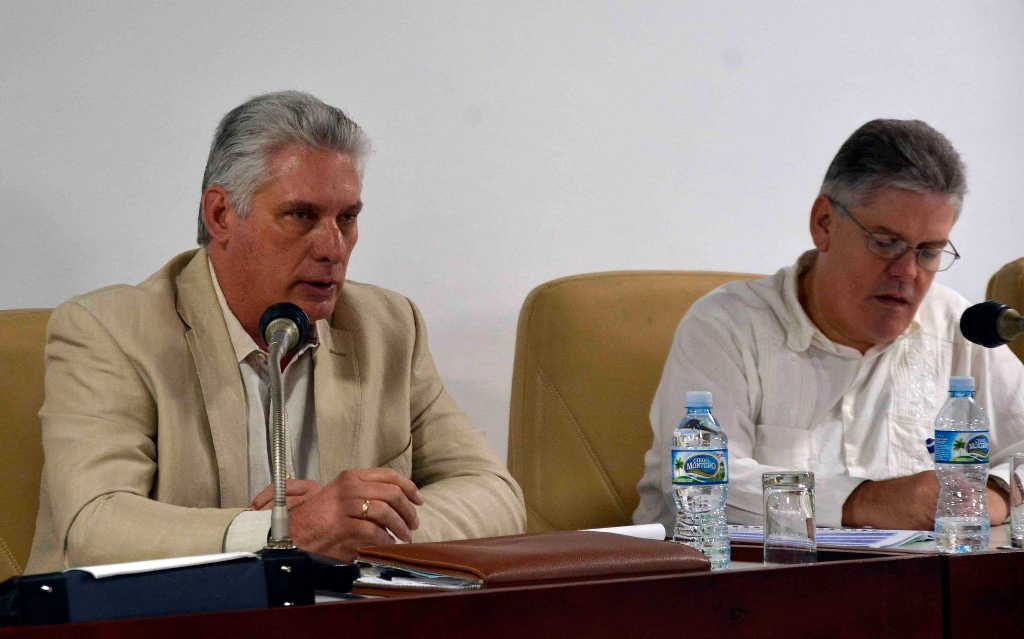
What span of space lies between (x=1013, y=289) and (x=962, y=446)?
4.09 ft

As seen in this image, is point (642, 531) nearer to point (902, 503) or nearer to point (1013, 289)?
point (902, 503)

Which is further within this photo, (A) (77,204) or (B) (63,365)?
(A) (77,204)

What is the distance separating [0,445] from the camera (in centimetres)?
221

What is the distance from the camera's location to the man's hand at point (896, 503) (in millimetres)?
2270

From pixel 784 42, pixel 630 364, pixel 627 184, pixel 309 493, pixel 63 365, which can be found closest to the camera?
pixel 309 493

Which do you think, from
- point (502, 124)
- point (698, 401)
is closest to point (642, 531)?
point (698, 401)

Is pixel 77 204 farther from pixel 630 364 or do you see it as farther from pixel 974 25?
pixel 974 25

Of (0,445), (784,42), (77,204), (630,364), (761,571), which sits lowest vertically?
(761,571)

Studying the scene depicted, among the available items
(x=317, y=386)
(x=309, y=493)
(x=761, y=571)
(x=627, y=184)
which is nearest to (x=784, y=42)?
(x=627, y=184)

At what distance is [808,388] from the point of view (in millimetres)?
2695

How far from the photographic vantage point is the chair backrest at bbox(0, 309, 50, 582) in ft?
7.26

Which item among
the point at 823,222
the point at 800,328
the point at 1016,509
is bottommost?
the point at 1016,509

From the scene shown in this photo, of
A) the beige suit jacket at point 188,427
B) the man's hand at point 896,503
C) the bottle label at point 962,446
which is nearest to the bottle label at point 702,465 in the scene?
the bottle label at point 962,446

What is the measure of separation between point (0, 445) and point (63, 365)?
18cm
